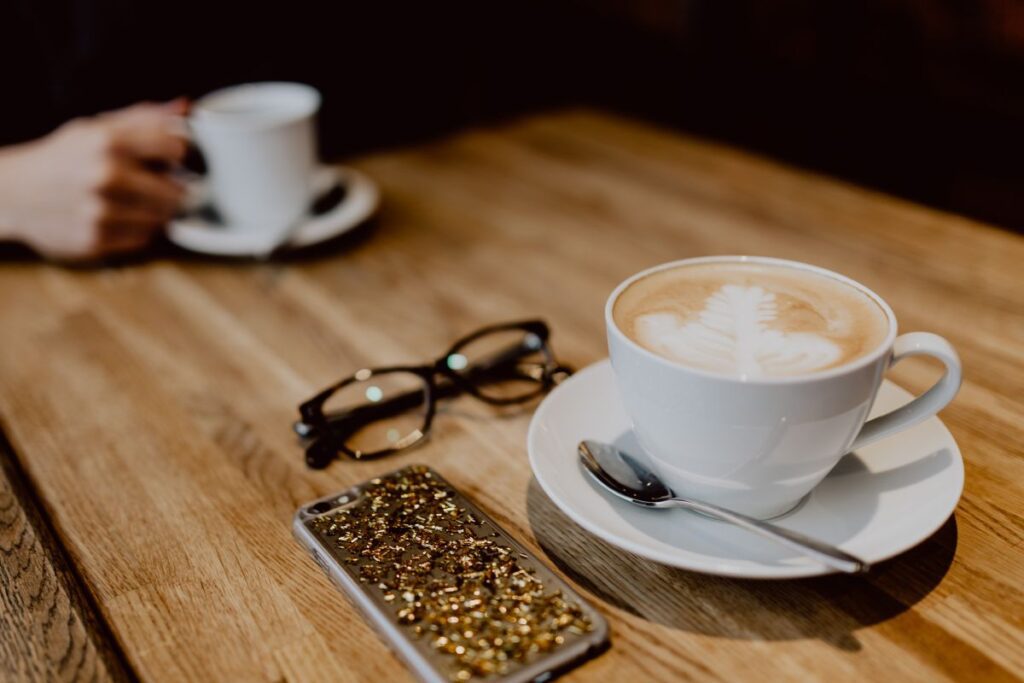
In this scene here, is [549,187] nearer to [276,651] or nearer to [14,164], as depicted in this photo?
[14,164]

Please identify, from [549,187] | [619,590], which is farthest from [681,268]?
[549,187]

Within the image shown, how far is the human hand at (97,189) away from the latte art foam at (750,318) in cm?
77

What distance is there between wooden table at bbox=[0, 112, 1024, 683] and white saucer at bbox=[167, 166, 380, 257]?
1.2 inches

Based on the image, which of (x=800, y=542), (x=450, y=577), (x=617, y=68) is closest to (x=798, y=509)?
(x=800, y=542)

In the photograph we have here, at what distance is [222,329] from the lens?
A: 3.18 ft

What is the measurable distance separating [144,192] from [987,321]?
101 centimetres

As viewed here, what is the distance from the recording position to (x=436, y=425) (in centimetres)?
78

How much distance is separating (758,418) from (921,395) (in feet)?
0.42

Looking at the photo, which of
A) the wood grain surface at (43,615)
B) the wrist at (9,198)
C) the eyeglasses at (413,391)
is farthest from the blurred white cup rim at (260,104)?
the wood grain surface at (43,615)

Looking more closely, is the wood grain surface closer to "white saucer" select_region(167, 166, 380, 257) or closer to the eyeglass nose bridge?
the eyeglass nose bridge

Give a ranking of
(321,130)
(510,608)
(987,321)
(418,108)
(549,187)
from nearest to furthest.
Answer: (510,608)
(987,321)
(549,187)
(321,130)
(418,108)

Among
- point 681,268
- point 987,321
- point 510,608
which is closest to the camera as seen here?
point 510,608

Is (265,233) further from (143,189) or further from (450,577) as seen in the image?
(450,577)

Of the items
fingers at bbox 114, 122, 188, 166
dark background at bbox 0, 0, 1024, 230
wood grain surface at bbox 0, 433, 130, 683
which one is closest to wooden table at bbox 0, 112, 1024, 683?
wood grain surface at bbox 0, 433, 130, 683
